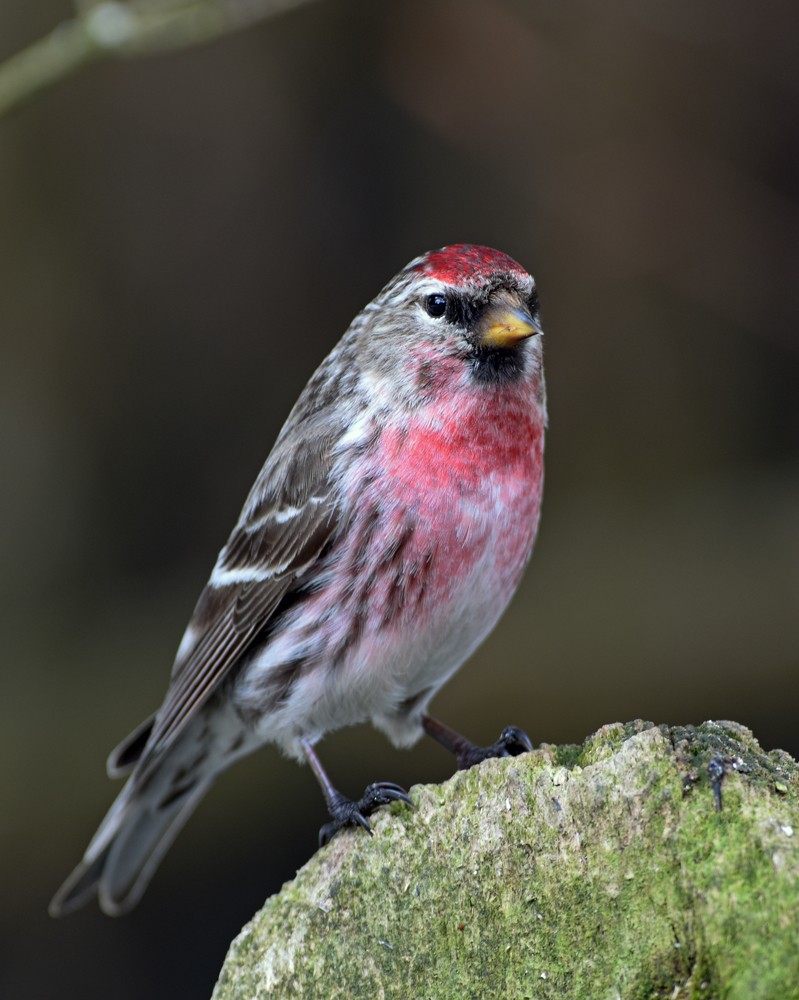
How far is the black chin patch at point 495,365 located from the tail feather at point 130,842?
1.58 m

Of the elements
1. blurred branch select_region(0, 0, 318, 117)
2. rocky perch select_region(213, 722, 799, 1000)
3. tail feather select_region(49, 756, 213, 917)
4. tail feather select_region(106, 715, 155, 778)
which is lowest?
tail feather select_region(49, 756, 213, 917)

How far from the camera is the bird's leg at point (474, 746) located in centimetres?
322

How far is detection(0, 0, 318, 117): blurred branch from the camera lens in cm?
A: 411

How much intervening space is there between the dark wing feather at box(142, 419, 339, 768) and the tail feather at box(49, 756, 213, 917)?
0.23 metres

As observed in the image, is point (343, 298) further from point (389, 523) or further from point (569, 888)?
point (569, 888)

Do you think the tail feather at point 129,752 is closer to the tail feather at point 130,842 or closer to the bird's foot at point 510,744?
the tail feather at point 130,842

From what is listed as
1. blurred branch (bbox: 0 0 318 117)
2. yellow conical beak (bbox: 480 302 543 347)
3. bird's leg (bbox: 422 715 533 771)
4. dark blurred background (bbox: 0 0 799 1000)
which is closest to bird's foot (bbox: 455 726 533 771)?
bird's leg (bbox: 422 715 533 771)

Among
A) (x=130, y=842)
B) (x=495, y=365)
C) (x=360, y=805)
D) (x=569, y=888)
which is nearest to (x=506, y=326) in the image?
(x=495, y=365)

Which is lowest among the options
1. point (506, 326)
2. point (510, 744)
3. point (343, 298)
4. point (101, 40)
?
point (510, 744)

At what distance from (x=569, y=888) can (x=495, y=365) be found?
63.6 inches

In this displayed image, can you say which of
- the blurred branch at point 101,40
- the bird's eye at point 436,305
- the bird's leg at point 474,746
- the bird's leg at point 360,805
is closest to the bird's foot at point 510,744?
the bird's leg at point 474,746

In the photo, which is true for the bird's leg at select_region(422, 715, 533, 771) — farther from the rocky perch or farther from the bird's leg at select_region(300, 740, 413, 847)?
the rocky perch

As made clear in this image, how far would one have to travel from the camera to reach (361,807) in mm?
2836

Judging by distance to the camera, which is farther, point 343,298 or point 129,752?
point 343,298
